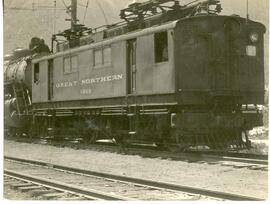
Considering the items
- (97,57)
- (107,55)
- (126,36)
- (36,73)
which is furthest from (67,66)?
(126,36)

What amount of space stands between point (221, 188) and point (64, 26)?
9064 cm

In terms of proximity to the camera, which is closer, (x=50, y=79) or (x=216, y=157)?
(x=216, y=157)

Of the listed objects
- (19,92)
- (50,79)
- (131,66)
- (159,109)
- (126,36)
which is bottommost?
(159,109)

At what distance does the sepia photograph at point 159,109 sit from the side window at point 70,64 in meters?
0.03

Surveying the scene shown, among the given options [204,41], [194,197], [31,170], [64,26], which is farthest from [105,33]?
[64,26]

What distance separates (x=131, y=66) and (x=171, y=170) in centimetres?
440

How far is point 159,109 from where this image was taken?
41.7 feet

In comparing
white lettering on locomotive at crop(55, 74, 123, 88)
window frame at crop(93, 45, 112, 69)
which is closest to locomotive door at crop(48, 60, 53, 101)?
white lettering on locomotive at crop(55, 74, 123, 88)

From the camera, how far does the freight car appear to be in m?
12.2

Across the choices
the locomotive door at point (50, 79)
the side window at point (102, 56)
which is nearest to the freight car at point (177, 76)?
the side window at point (102, 56)

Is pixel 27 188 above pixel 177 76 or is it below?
below

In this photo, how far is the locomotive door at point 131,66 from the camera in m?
13.8

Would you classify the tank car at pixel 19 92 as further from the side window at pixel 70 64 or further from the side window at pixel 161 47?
the side window at pixel 161 47

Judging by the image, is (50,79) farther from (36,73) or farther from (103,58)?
(103,58)
